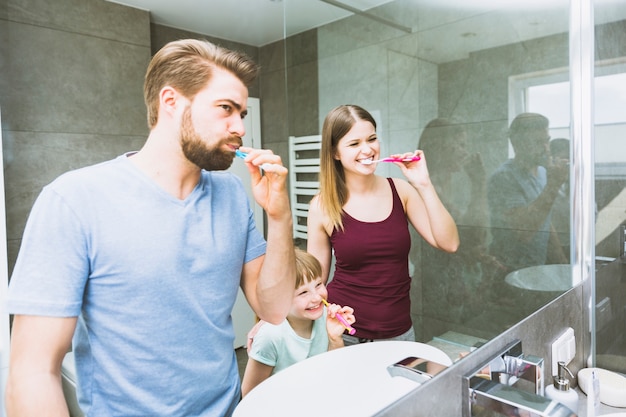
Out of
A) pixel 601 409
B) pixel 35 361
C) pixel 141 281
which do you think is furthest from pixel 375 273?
pixel 601 409

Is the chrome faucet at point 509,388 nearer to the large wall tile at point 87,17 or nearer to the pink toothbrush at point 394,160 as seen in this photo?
the pink toothbrush at point 394,160

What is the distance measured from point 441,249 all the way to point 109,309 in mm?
796

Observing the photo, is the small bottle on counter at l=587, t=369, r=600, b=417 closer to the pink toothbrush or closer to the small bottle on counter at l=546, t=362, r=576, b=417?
the small bottle on counter at l=546, t=362, r=576, b=417

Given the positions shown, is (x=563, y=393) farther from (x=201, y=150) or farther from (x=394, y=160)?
(x=201, y=150)

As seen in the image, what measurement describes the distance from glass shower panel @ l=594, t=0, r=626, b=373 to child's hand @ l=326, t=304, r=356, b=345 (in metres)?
1.11

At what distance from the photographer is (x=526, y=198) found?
141 cm

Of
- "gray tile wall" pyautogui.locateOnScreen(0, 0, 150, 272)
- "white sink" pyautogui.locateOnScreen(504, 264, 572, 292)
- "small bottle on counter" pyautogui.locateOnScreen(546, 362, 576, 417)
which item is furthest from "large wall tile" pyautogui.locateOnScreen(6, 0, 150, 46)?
"small bottle on counter" pyautogui.locateOnScreen(546, 362, 576, 417)

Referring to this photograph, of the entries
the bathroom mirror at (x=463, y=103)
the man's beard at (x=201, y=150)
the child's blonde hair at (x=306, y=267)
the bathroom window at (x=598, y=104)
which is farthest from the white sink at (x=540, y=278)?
the man's beard at (x=201, y=150)

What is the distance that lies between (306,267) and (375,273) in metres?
0.19

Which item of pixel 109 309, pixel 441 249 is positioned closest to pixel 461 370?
pixel 441 249

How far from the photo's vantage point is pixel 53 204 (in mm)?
569

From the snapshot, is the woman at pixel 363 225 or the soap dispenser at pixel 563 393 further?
the soap dispenser at pixel 563 393

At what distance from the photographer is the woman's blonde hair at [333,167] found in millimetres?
875

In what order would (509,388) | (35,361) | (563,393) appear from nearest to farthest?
(35,361), (509,388), (563,393)
